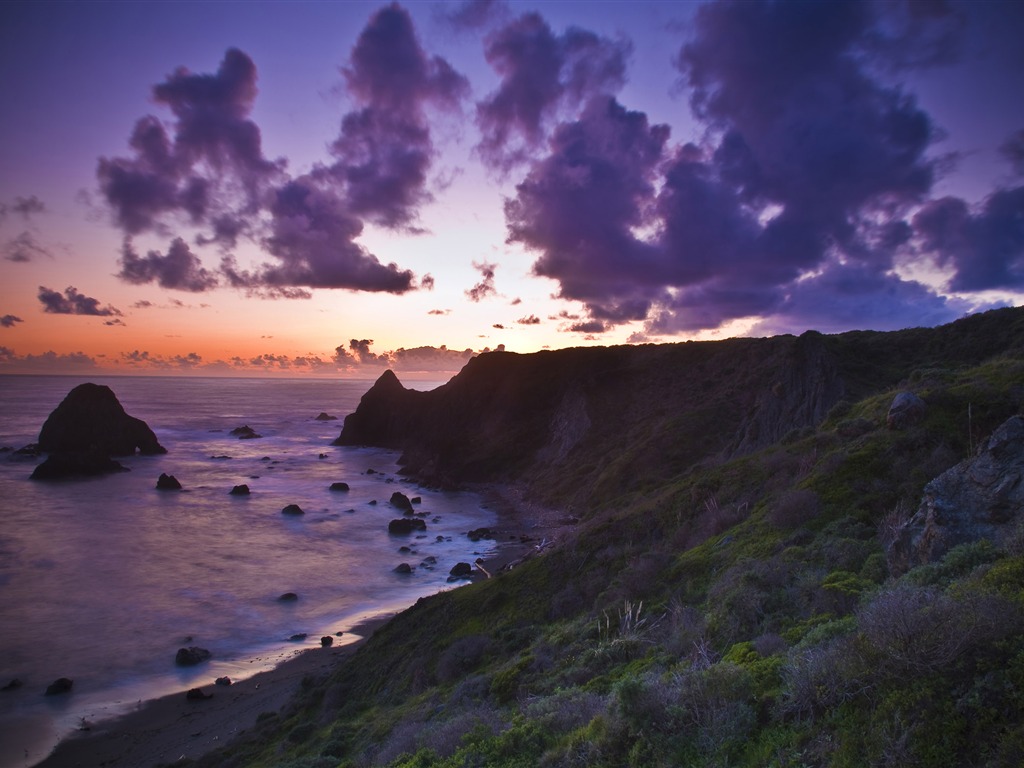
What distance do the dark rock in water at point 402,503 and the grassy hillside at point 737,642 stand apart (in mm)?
29108

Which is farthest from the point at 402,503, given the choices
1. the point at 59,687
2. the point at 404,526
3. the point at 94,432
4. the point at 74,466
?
the point at 94,432

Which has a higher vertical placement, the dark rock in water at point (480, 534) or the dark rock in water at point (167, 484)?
the dark rock in water at point (480, 534)

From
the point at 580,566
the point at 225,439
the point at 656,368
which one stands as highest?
the point at 656,368

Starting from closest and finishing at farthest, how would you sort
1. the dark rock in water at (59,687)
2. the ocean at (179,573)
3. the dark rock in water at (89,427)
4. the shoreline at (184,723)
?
the shoreline at (184,723) < the dark rock in water at (59,687) < the ocean at (179,573) < the dark rock in water at (89,427)

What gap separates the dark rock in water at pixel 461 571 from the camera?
105ft

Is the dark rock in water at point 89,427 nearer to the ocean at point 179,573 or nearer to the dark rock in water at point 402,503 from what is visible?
the ocean at point 179,573

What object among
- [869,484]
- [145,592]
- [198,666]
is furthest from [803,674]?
[145,592]

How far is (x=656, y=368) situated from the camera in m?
65.7

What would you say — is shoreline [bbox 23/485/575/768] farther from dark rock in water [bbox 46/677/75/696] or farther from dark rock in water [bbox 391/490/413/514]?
dark rock in water [bbox 391/490/413/514]

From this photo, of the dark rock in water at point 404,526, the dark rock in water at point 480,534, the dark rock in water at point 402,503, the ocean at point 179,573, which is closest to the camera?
the ocean at point 179,573

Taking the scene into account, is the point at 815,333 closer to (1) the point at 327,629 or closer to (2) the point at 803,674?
(1) the point at 327,629

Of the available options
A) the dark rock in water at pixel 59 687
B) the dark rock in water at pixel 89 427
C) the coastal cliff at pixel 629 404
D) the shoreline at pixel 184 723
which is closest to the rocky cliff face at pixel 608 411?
the coastal cliff at pixel 629 404

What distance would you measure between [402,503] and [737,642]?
146ft

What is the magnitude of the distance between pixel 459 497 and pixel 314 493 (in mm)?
15069
